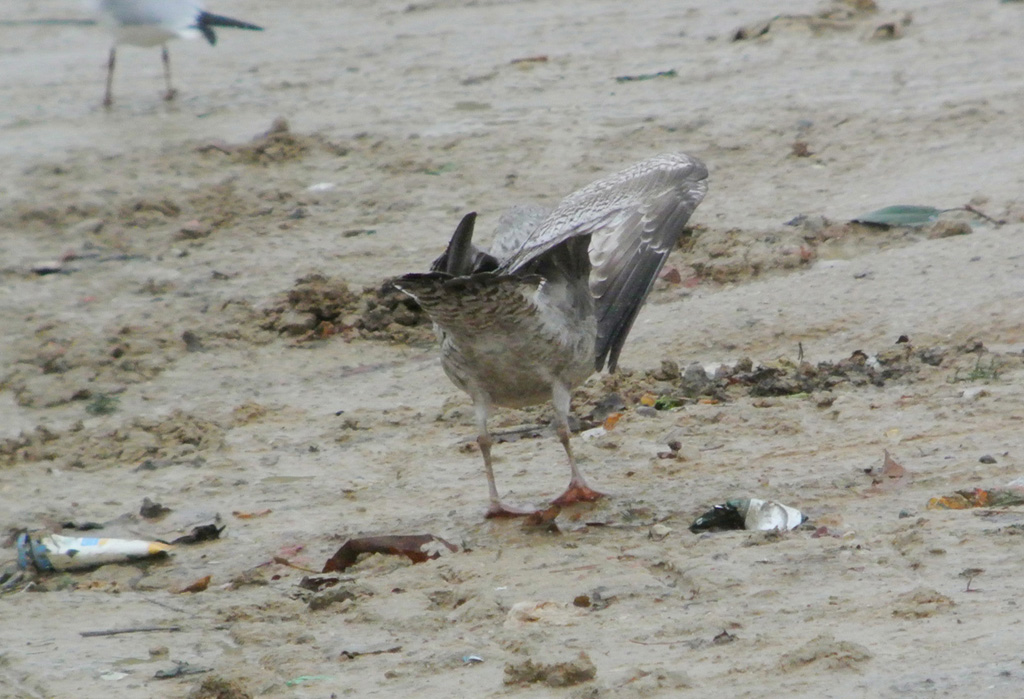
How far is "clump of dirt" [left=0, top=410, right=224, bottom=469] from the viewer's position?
6.46 metres

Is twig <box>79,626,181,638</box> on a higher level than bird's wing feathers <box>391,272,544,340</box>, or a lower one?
lower

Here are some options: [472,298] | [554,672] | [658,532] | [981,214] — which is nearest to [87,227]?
[472,298]

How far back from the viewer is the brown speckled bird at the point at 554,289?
16.5 ft

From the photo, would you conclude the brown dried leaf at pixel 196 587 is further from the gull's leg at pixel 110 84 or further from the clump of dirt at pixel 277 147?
the gull's leg at pixel 110 84

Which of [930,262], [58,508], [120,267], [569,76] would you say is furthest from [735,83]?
[58,508]

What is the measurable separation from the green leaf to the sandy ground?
0.39 ft

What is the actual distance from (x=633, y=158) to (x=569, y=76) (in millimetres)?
2091

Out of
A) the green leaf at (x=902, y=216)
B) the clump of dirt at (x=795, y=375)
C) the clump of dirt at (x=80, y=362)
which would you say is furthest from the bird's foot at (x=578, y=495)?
the green leaf at (x=902, y=216)

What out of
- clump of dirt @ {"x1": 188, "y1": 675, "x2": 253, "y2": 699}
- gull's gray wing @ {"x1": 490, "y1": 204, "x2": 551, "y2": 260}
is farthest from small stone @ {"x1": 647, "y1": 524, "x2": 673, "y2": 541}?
clump of dirt @ {"x1": 188, "y1": 675, "x2": 253, "y2": 699}

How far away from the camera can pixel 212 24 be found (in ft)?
Result: 44.8

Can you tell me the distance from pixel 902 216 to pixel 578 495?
3132 millimetres

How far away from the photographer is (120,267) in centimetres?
880

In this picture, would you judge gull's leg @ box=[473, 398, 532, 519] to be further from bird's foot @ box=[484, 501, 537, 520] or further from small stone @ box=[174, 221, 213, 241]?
small stone @ box=[174, 221, 213, 241]

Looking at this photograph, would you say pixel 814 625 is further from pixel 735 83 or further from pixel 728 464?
pixel 735 83
